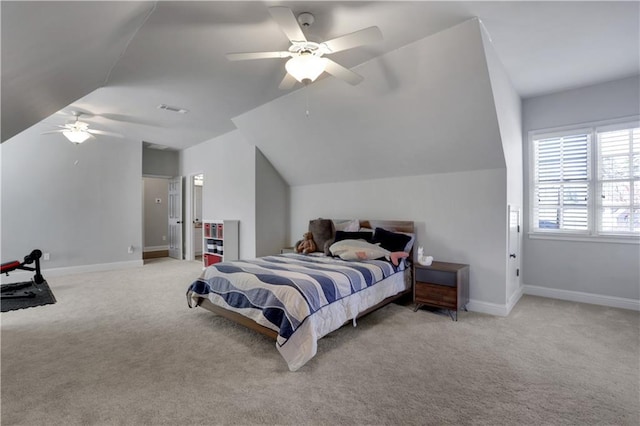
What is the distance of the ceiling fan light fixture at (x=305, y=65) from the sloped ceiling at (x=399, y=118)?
1063 millimetres

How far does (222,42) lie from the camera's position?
8.77ft

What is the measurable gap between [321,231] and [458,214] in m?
1.97

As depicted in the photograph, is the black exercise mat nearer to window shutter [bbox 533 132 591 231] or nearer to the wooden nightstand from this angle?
the wooden nightstand

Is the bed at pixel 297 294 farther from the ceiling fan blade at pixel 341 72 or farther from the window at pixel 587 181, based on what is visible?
the window at pixel 587 181

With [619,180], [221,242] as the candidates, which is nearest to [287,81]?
[221,242]

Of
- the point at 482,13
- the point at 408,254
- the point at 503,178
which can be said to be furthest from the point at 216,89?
the point at 503,178

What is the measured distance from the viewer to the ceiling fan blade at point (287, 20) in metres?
1.78

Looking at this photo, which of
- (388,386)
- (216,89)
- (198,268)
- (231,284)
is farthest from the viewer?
(198,268)

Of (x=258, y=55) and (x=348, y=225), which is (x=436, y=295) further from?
(x=258, y=55)

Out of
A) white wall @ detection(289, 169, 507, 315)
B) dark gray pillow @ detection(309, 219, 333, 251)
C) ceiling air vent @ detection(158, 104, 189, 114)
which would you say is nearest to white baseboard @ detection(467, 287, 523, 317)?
white wall @ detection(289, 169, 507, 315)

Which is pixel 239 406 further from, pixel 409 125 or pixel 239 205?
pixel 239 205

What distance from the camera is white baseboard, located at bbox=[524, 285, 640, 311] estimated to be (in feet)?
11.7

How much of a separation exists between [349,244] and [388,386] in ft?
6.51

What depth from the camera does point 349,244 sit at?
151 inches
